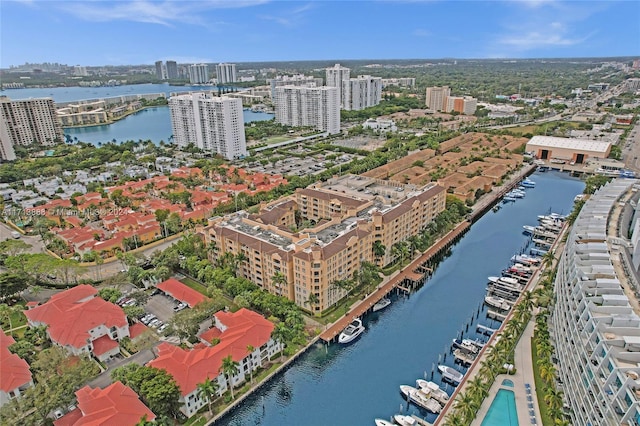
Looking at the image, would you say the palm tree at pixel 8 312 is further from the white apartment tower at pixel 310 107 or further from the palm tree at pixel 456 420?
the white apartment tower at pixel 310 107

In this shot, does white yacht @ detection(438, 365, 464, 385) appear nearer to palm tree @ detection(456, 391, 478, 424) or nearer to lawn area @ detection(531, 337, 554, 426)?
palm tree @ detection(456, 391, 478, 424)

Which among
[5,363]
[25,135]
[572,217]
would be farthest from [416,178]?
[25,135]

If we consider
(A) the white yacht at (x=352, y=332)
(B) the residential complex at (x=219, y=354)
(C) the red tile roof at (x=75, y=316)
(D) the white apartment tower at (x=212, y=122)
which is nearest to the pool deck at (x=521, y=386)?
(A) the white yacht at (x=352, y=332)

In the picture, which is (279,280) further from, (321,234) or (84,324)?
(84,324)

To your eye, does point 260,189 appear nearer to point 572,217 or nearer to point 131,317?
point 131,317

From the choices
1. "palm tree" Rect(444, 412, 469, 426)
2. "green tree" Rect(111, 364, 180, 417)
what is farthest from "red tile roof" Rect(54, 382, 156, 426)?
"palm tree" Rect(444, 412, 469, 426)

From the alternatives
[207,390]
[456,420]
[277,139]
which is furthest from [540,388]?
[277,139]

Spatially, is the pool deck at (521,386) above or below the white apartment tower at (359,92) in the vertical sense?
below

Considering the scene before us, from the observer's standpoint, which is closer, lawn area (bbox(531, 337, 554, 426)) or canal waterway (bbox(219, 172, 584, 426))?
lawn area (bbox(531, 337, 554, 426))
